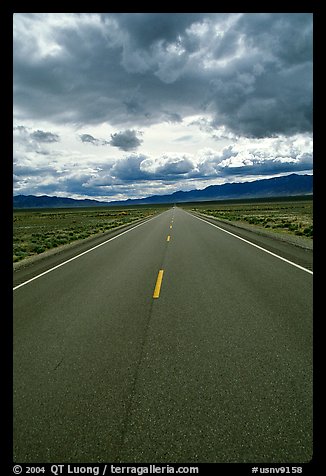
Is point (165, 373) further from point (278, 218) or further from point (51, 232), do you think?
point (278, 218)

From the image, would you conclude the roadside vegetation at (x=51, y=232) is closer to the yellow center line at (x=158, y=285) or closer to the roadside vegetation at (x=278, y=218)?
the yellow center line at (x=158, y=285)

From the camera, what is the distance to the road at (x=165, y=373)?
9.30 ft

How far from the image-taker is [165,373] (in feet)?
13.5

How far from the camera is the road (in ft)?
9.30

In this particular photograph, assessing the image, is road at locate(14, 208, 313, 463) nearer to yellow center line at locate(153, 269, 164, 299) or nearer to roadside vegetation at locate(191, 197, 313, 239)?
yellow center line at locate(153, 269, 164, 299)

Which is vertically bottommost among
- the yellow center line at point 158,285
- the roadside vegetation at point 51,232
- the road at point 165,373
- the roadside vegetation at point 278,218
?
the road at point 165,373

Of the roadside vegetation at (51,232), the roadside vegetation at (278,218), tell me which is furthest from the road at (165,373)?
the roadside vegetation at (278,218)

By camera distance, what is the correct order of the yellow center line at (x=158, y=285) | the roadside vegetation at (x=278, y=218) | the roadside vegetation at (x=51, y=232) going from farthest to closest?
A: the roadside vegetation at (x=278, y=218) → the roadside vegetation at (x=51, y=232) → the yellow center line at (x=158, y=285)

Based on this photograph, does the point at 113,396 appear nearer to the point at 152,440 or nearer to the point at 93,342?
the point at 152,440

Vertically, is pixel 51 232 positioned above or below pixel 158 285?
above

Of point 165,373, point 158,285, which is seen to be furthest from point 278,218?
point 165,373
